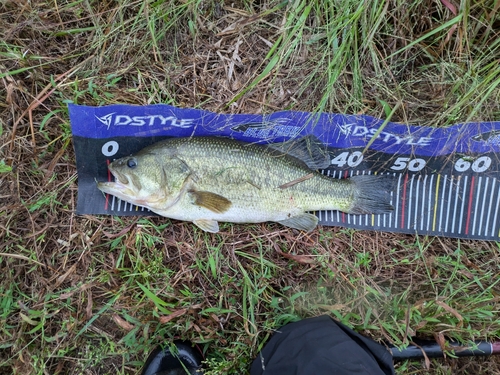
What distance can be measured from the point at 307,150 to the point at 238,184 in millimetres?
644

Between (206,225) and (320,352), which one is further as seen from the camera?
(206,225)

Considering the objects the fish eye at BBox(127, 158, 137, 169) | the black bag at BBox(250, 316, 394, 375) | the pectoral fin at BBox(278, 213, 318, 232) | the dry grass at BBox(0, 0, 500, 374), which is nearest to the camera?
the black bag at BBox(250, 316, 394, 375)

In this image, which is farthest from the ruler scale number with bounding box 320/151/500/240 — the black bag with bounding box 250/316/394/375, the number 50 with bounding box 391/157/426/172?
the black bag with bounding box 250/316/394/375

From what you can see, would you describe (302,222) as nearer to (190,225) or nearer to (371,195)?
(371,195)

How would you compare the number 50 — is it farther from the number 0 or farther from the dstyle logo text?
the number 0

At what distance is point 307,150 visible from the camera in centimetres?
288

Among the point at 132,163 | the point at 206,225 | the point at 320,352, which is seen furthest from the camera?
the point at 206,225

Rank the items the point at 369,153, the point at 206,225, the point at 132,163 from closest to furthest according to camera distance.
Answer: the point at 132,163 → the point at 206,225 → the point at 369,153

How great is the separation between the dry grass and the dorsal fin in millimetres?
274

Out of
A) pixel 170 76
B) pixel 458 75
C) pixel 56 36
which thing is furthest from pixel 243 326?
pixel 56 36

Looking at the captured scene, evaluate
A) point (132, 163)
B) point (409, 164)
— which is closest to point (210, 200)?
point (132, 163)

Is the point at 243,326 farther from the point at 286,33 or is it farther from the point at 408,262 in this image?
the point at 286,33

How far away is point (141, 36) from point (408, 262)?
283 centimetres

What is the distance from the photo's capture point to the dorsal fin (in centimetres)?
285
